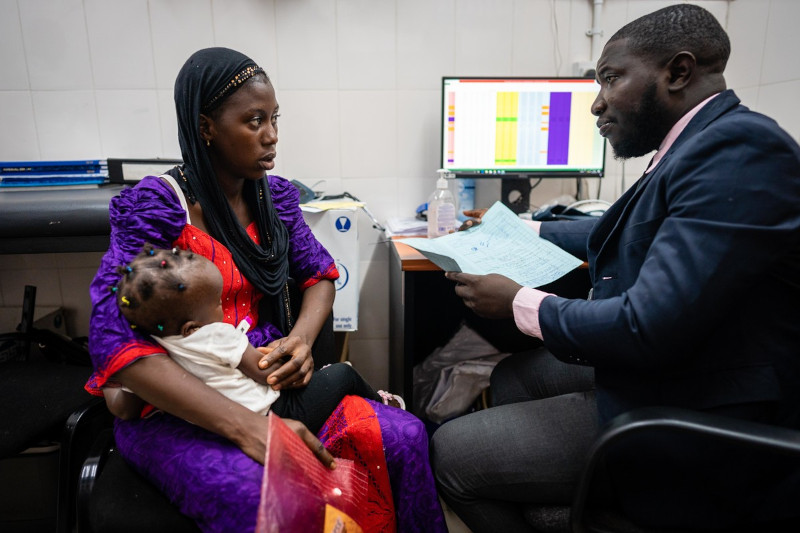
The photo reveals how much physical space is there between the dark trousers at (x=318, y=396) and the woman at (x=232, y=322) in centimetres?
2

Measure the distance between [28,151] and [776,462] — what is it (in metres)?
2.45

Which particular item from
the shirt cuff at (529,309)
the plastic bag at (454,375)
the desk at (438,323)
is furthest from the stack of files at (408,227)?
the shirt cuff at (529,309)

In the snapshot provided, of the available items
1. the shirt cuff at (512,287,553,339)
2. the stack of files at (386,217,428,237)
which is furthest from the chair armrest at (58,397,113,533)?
the stack of files at (386,217,428,237)

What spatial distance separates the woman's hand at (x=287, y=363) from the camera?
0.98 metres

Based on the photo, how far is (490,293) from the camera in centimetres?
103

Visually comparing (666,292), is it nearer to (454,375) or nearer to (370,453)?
(370,453)

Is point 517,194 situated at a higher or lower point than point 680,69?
lower

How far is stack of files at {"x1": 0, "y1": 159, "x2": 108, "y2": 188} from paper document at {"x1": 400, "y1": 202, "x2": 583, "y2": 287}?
48.6 inches

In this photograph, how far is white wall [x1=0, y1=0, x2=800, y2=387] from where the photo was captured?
1824mm

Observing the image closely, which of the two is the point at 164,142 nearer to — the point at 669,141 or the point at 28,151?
the point at 28,151

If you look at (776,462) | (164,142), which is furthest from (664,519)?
(164,142)

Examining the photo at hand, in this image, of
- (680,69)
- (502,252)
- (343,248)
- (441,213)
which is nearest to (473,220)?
(441,213)

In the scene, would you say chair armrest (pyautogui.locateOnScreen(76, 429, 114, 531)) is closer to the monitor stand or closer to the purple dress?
the purple dress

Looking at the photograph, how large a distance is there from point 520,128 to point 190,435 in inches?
58.9
